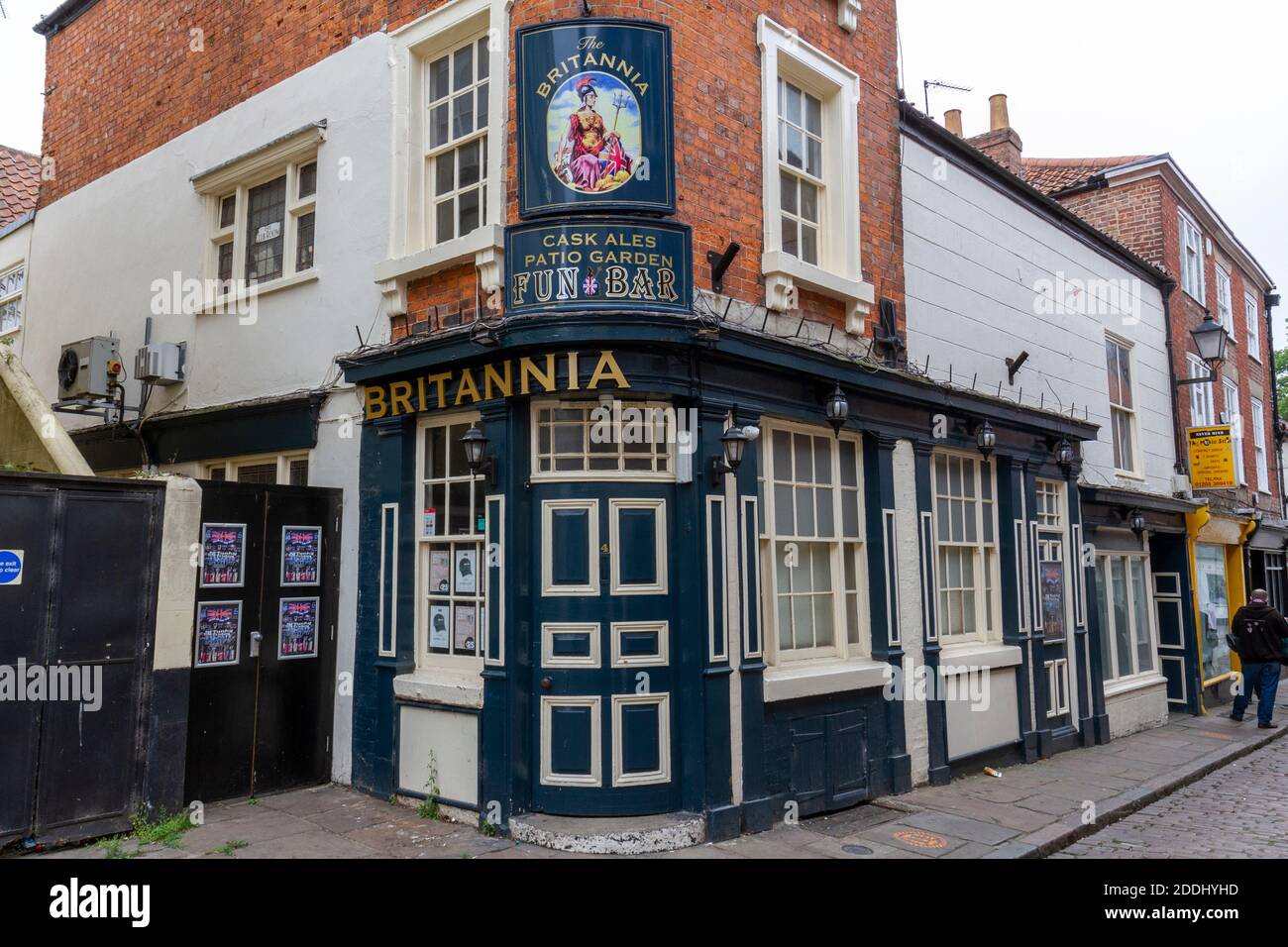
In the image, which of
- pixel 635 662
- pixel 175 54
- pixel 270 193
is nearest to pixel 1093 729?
pixel 635 662

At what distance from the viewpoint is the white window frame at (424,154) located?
7637 mm

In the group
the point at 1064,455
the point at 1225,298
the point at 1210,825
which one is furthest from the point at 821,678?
the point at 1225,298

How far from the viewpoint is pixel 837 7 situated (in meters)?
9.47

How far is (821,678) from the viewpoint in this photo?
809 cm

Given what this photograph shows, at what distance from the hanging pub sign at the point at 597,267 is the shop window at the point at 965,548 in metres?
4.56

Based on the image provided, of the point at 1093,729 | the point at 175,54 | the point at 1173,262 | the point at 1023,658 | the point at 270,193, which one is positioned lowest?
the point at 1093,729

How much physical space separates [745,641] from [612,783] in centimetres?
151

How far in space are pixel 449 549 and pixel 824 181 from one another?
16.7 ft

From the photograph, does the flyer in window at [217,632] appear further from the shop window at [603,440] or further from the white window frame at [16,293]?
the white window frame at [16,293]

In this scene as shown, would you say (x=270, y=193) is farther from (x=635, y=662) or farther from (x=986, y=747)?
(x=986, y=747)

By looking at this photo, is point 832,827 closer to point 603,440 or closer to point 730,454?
point 730,454

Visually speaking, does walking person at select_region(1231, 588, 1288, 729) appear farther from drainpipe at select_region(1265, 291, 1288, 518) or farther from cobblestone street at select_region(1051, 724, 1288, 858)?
drainpipe at select_region(1265, 291, 1288, 518)

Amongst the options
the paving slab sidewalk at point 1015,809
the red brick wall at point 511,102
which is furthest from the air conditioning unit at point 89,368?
the paving slab sidewalk at point 1015,809

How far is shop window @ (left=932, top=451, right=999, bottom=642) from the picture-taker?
406 inches
